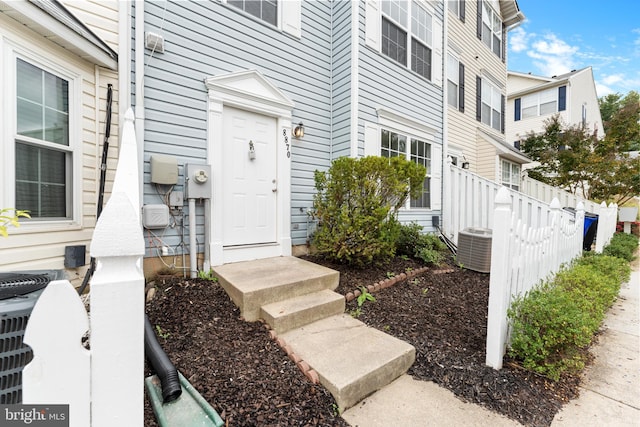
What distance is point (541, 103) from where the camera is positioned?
44.7 ft

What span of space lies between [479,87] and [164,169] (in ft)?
30.4

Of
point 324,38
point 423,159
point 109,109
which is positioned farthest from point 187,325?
point 423,159

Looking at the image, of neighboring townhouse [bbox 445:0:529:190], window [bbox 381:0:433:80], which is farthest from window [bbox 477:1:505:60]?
window [bbox 381:0:433:80]

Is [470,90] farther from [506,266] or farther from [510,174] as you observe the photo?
[506,266]

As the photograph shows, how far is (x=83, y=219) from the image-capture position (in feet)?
9.75

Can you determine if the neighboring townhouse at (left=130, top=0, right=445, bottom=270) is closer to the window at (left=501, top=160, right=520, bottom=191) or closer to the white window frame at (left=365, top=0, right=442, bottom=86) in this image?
the white window frame at (left=365, top=0, right=442, bottom=86)

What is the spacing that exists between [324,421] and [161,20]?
456cm

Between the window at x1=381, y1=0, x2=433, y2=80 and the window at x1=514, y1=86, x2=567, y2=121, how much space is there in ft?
36.1

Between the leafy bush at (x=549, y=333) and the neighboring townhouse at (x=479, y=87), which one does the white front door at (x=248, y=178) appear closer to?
the leafy bush at (x=549, y=333)

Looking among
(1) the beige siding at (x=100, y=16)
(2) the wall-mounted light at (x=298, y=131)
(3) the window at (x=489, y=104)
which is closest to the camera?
(1) the beige siding at (x=100, y=16)

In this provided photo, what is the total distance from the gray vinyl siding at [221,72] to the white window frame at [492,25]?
6.59m

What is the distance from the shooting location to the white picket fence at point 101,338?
2.64 feet

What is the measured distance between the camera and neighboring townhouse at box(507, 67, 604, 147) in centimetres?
1305

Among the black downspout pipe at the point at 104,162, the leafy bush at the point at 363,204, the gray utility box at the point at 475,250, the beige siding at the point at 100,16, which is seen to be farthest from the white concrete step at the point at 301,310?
the beige siding at the point at 100,16
